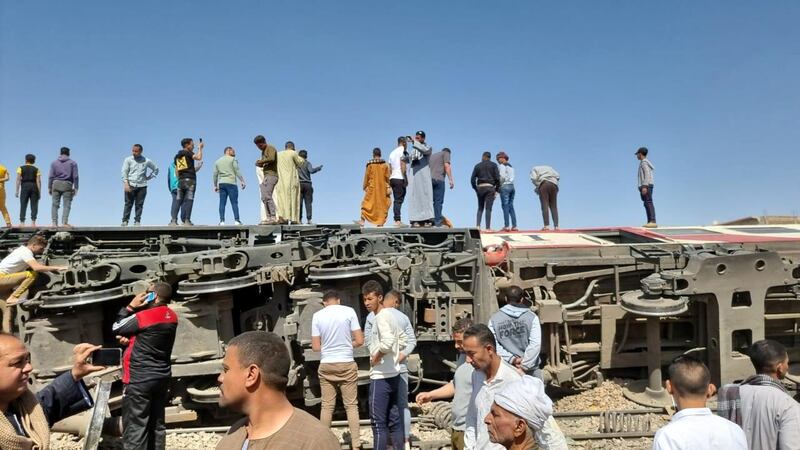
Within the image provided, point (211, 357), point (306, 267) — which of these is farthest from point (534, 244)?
point (211, 357)

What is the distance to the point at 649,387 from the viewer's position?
25.9ft

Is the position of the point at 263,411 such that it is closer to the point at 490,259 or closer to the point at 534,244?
the point at 490,259

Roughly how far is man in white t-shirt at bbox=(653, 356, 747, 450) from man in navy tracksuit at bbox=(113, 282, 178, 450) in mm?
4327

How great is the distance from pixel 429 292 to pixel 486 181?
4269mm

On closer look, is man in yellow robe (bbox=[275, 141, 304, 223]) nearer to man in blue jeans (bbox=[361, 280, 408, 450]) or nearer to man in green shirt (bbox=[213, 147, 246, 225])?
man in green shirt (bbox=[213, 147, 246, 225])

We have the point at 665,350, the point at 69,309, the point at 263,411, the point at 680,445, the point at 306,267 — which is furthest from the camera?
the point at 665,350

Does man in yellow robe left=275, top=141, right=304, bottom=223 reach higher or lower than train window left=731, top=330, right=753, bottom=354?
higher

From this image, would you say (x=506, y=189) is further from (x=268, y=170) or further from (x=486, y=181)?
(x=268, y=170)

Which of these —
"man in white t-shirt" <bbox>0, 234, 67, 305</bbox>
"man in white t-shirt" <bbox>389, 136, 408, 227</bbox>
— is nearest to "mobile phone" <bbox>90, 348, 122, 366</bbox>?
"man in white t-shirt" <bbox>0, 234, 67, 305</bbox>

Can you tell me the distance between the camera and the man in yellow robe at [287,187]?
33.4ft

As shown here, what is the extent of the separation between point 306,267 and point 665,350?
19.3ft

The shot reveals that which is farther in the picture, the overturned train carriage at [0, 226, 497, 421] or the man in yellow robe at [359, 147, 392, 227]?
the man in yellow robe at [359, 147, 392, 227]

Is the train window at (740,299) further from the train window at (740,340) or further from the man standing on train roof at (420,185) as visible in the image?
the man standing on train roof at (420,185)

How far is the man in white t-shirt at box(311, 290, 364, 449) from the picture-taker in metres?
5.45
